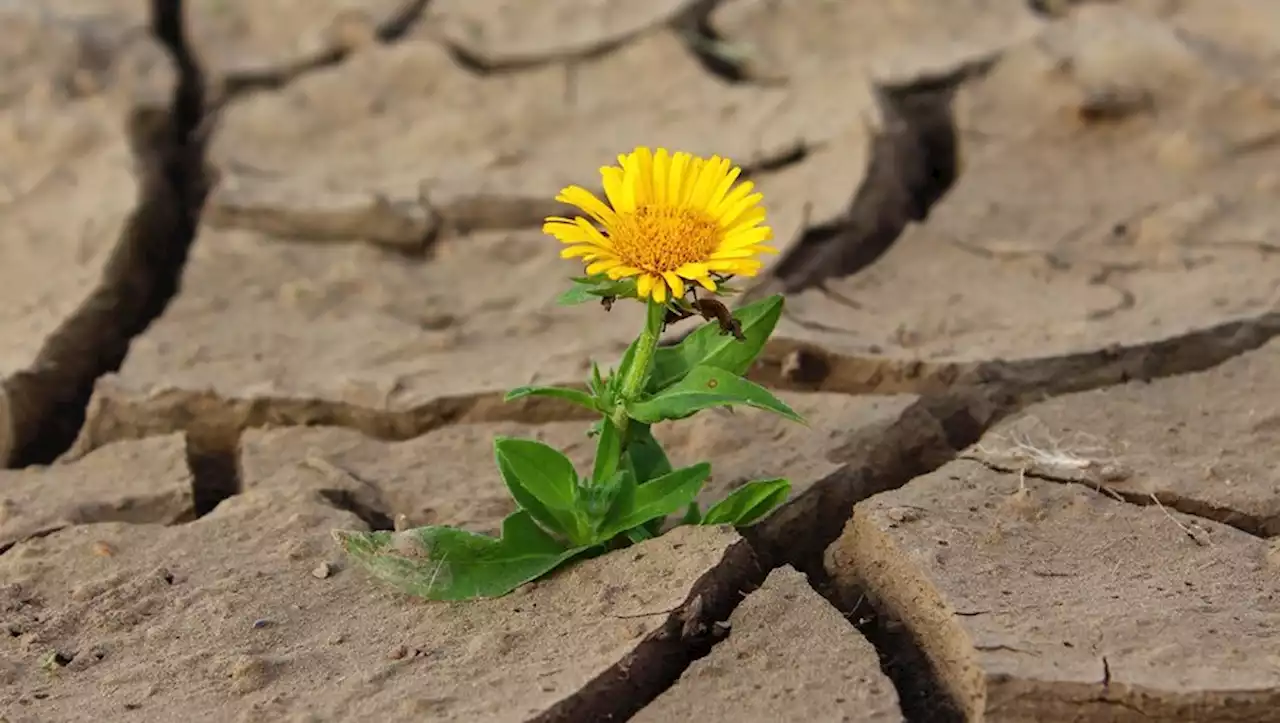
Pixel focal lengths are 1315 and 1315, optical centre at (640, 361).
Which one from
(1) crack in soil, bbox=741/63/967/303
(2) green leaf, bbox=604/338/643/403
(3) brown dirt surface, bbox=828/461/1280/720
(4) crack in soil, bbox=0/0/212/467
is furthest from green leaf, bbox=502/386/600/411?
(4) crack in soil, bbox=0/0/212/467

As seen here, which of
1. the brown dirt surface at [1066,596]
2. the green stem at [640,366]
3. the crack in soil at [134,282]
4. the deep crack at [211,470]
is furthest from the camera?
the crack in soil at [134,282]

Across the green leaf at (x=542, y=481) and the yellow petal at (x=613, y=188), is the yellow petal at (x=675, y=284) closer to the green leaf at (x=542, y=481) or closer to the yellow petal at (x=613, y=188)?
the yellow petal at (x=613, y=188)

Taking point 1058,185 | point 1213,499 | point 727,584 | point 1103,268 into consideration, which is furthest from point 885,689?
point 1058,185

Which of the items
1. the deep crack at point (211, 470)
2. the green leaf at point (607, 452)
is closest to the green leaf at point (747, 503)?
the green leaf at point (607, 452)

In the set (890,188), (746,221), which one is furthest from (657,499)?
(890,188)

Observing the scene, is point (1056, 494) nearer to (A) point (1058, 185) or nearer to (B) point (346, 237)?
(A) point (1058, 185)

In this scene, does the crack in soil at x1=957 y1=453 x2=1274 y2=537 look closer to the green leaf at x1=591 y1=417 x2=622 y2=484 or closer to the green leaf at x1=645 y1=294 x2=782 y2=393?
the green leaf at x1=645 y1=294 x2=782 y2=393

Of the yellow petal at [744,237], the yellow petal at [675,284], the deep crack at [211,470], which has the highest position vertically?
the yellow petal at [744,237]
